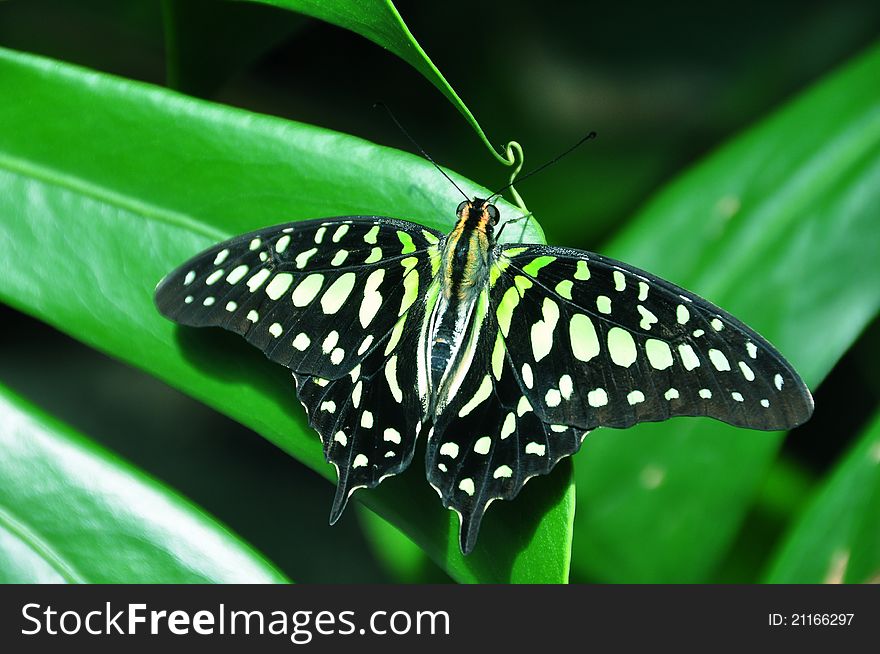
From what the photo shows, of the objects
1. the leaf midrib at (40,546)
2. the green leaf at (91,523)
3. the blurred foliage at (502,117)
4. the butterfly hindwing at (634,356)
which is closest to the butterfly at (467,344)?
the butterfly hindwing at (634,356)

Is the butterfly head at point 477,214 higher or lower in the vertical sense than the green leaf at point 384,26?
lower

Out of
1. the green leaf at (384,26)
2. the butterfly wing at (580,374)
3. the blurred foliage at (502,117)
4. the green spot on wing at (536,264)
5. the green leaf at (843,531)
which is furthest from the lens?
the blurred foliage at (502,117)

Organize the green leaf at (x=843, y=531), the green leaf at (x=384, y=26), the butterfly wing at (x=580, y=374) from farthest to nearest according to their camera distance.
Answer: the green leaf at (x=843, y=531) → the butterfly wing at (x=580, y=374) → the green leaf at (x=384, y=26)

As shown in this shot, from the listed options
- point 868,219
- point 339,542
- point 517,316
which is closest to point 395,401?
point 517,316

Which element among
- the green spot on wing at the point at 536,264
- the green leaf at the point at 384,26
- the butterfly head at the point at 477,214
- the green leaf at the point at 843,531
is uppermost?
the green leaf at the point at 384,26

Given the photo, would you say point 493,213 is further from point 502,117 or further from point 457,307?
point 502,117

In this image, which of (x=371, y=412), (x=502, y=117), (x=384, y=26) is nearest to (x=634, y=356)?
(x=371, y=412)

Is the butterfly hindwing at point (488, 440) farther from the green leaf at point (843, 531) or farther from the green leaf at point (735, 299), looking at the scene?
the green leaf at point (843, 531)

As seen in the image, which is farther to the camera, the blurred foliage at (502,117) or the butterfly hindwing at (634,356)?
the blurred foliage at (502,117)
